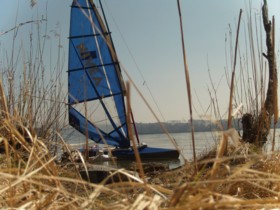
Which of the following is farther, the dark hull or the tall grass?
the dark hull

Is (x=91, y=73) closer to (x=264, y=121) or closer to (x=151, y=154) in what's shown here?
(x=151, y=154)

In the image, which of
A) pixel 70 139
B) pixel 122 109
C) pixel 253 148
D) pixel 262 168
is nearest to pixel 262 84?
pixel 262 168

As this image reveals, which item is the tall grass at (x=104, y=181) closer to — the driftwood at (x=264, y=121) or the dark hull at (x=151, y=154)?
the driftwood at (x=264, y=121)

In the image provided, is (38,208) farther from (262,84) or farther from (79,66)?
(79,66)

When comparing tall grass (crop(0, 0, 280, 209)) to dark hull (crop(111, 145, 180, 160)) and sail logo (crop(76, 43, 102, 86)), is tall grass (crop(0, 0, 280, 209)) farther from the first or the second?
dark hull (crop(111, 145, 180, 160))

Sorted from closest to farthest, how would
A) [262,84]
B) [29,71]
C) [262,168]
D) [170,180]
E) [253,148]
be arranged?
1. [262,168]
2. [262,84]
3. [170,180]
4. [253,148]
5. [29,71]

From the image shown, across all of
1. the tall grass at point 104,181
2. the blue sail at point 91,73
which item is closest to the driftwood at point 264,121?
the tall grass at point 104,181

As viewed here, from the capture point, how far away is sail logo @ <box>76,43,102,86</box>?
10.6m

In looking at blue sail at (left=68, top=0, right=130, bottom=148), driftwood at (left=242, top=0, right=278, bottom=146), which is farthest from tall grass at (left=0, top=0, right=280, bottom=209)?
blue sail at (left=68, top=0, right=130, bottom=148)

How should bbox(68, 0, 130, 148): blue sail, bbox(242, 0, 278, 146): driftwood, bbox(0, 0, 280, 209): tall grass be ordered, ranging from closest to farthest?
bbox(0, 0, 280, 209): tall grass, bbox(242, 0, 278, 146): driftwood, bbox(68, 0, 130, 148): blue sail

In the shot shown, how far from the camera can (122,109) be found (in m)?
10.5

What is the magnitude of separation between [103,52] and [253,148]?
27.6 ft

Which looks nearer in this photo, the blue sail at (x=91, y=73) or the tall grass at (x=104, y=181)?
the tall grass at (x=104, y=181)

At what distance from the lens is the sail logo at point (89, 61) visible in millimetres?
10609
